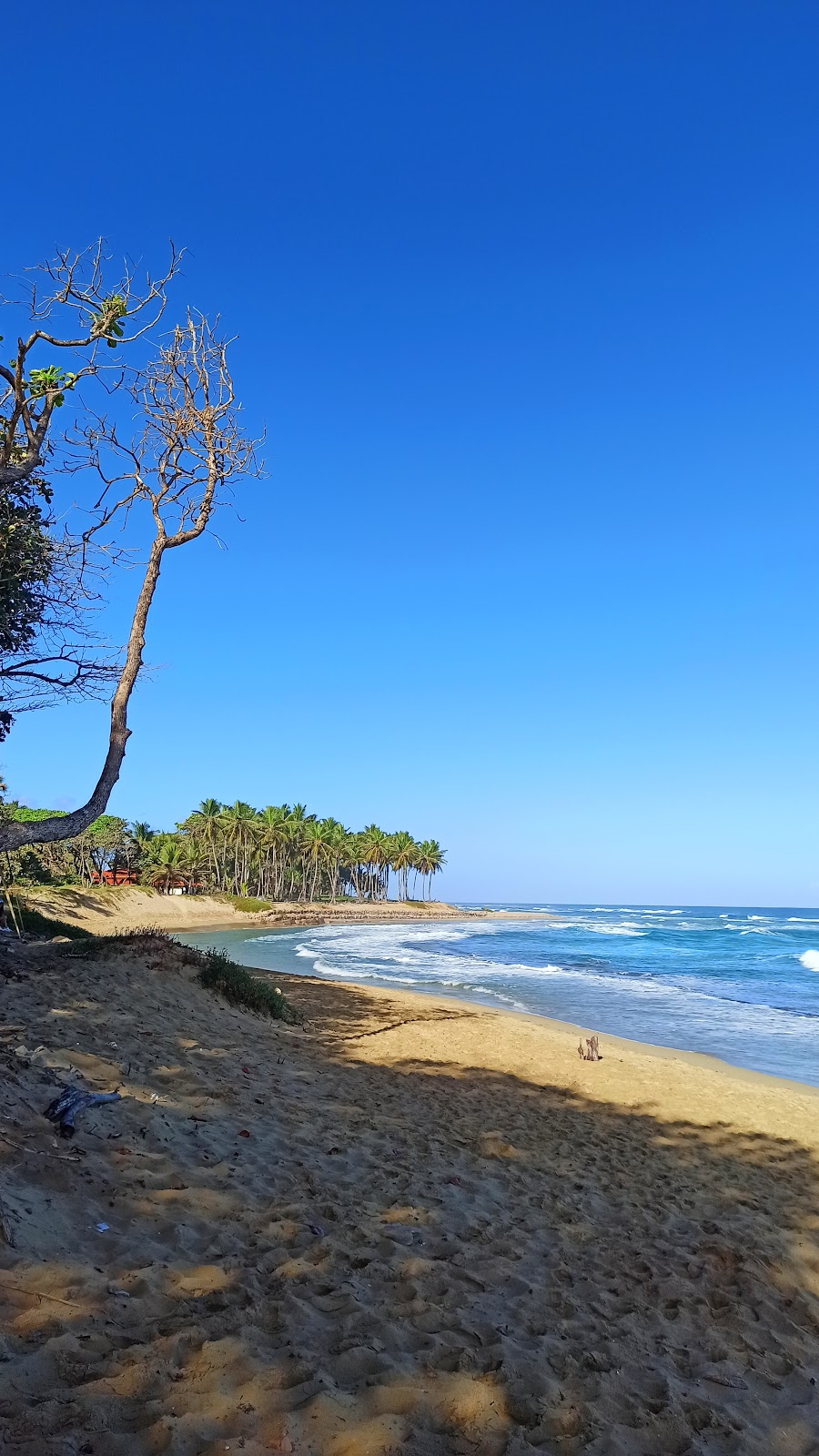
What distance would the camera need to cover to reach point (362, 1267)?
4301 mm

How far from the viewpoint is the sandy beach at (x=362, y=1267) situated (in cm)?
295

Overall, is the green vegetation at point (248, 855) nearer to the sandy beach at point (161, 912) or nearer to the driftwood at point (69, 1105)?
the sandy beach at point (161, 912)

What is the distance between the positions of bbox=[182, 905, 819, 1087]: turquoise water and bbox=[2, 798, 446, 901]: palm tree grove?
2146 centimetres

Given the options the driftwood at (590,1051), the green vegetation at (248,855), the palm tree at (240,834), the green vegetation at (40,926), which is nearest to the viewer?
the driftwood at (590,1051)

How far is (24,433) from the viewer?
6.84 m

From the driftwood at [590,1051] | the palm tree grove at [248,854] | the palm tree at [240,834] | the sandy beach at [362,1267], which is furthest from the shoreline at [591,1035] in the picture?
the palm tree at [240,834]

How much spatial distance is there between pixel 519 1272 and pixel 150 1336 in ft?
8.08

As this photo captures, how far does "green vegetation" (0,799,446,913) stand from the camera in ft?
242

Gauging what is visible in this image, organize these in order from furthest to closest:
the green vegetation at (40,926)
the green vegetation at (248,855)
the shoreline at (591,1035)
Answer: the green vegetation at (248,855) → the green vegetation at (40,926) → the shoreline at (591,1035)

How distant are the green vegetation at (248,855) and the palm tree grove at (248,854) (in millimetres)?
114

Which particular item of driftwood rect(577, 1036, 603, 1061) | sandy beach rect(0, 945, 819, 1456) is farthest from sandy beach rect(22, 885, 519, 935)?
sandy beach rect(0, 945, 819, 1456)

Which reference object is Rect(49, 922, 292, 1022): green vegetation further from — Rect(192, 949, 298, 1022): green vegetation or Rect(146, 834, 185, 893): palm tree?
Rect(146, 834, 185, 893): palm tree

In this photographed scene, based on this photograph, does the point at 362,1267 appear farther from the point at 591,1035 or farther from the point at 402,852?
the point at 402,852

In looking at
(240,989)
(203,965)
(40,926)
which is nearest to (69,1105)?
(240,989)
